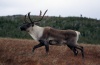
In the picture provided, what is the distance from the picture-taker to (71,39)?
14.8m

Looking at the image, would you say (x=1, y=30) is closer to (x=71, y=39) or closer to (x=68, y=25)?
(x=68, y=25)

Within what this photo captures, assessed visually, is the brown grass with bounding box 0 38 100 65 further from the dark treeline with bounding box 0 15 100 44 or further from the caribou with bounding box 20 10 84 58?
the dark treeline with bounding box 0 15 100 44

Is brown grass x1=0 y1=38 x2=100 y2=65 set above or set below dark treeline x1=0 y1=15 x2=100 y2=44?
above

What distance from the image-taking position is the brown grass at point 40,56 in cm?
1295

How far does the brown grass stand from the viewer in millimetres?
12945

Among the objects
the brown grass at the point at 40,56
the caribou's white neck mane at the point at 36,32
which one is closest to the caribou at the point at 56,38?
the caribou's white neck mane at the point at 36,32

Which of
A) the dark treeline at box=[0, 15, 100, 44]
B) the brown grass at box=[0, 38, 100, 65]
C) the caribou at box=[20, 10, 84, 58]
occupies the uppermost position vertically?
the caribou at box=[20, 10, 84, 58]

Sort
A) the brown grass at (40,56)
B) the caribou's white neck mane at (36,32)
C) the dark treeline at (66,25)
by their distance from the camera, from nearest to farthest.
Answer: the brown grass at (40,56), the caribou's white neck mane at (36,32), the dark treeline at (66,25)

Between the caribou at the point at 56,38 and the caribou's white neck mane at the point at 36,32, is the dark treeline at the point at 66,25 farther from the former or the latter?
the caribou at the point at 56,38

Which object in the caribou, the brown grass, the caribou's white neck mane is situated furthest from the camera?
the caribou's white neck mane

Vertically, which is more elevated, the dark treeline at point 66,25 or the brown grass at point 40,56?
the brown grass at point 40,56

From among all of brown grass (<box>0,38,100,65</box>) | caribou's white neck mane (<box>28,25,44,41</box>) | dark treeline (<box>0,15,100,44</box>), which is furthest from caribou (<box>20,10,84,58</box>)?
dark treeline (<box>0,15,100,44</box>)

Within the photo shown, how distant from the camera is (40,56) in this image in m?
14.1

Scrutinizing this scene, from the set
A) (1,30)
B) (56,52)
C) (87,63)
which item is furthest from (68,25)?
(87,63)
